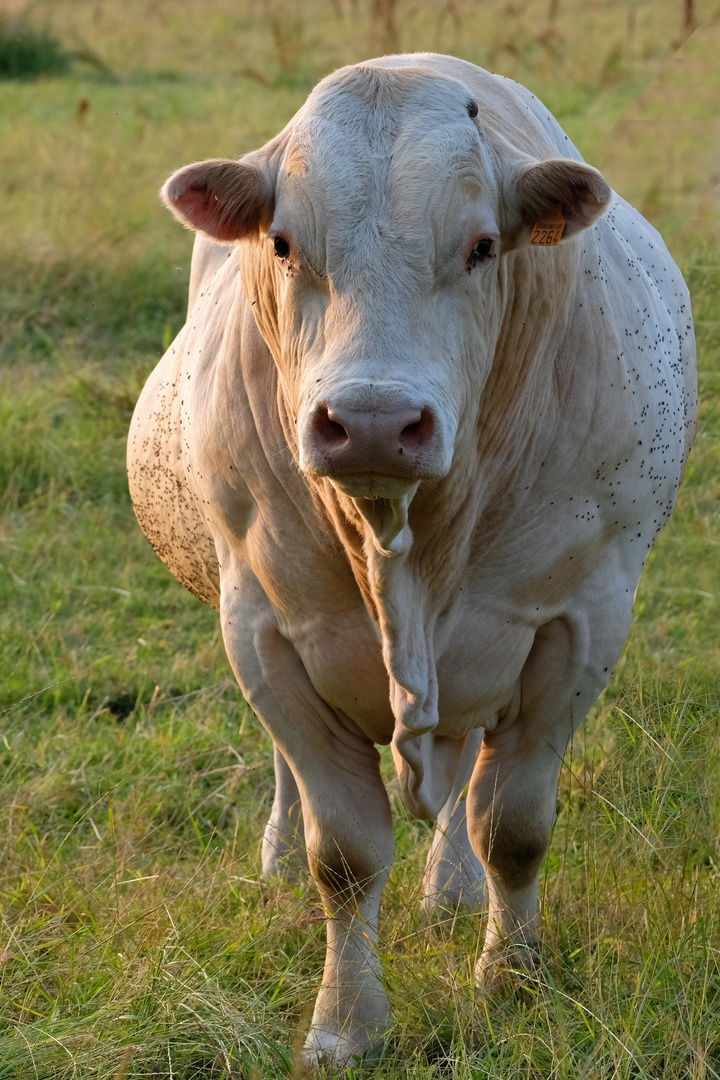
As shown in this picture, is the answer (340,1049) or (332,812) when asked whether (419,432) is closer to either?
(332,812)

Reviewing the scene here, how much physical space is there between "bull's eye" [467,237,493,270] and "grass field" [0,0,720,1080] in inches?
47.7

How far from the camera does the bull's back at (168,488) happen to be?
361cm

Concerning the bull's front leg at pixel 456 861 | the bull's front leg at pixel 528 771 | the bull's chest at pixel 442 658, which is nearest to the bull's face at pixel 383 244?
the bull's chest at pixel 442 658

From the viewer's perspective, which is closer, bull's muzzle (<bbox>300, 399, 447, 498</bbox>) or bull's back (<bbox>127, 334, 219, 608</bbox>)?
bull's muzzle (<bbox>300, 399, 447, 498</bbox>)

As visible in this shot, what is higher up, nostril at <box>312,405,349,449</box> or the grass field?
nostril at <box>312,405,349,449</box>

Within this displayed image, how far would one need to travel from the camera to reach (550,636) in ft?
9.68

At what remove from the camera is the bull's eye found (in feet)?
7.87

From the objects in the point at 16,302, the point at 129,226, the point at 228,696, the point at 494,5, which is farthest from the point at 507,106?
the point at 494,5


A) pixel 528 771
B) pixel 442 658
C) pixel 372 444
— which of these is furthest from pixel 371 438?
pixel 528 771

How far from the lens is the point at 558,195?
2.45 m

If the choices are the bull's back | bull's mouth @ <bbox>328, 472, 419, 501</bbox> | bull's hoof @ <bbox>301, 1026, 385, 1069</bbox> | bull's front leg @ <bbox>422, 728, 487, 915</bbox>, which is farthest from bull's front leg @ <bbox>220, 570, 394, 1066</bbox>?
bull's mouth @ <bbox>328, 472, 419, 501</bbox>

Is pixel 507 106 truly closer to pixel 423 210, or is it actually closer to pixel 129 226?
pixel 423 210

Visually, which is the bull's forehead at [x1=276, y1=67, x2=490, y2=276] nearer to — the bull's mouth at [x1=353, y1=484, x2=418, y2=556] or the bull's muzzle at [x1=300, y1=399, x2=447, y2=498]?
the bull's muzzle at [x1=300, y1=399, x2=447, y2=498]

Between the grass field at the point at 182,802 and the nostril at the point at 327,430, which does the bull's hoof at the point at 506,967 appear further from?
the nostril at the point at 327,430
